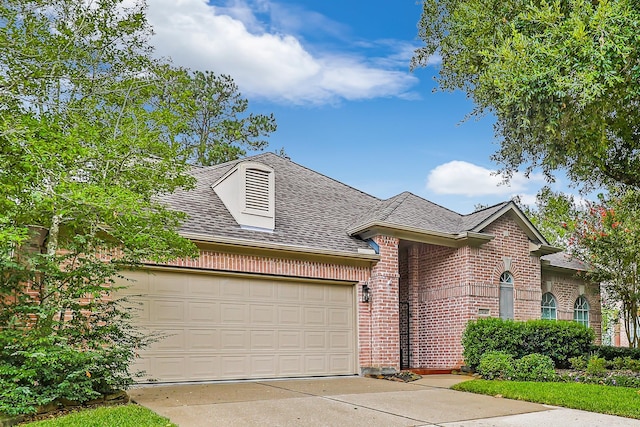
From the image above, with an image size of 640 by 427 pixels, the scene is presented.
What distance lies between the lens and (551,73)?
7.75 m

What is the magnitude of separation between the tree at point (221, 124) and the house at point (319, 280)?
36.0 feet

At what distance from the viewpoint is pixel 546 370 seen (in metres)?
11.9

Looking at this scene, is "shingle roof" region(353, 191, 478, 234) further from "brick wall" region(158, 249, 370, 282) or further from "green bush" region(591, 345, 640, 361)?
"green bush" region(591, 345, 640, 361)

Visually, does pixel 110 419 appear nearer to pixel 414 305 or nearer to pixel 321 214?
pixel 321 214

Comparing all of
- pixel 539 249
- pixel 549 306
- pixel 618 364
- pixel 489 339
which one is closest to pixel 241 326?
pixel 489 339

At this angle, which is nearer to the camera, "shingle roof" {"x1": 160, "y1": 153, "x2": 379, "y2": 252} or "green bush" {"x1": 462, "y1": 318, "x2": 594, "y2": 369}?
"shingle roof" {"x1": 160, "y1": 153, "x2": 379, "y2": 252}

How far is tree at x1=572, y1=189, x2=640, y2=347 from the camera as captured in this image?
57.6 feet

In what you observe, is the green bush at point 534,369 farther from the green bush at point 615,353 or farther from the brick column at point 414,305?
the green bush at point 615,353

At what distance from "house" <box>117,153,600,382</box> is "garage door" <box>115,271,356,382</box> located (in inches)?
0.9

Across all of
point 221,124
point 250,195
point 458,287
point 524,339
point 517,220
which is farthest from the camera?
point 221,124

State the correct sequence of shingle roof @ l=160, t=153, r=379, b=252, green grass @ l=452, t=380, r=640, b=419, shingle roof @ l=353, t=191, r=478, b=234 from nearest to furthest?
green grass @ l=452, t=380, r=640, b=419
shingle roof @ l=160, t=153, r=379, b=252
shingle roof @ l=353, t=191, r=478, b=234

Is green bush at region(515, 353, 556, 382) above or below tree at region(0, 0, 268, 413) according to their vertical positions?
below

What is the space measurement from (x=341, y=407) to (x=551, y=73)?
225 inches

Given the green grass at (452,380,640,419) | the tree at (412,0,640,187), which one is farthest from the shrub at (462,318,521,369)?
the tree at (412,0,640,187)
